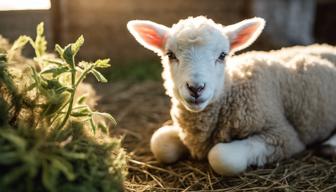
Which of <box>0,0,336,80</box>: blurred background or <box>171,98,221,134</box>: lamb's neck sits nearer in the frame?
<box>171,98,221,134</box>: lamb's neck

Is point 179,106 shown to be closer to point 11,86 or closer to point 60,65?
point 60,65

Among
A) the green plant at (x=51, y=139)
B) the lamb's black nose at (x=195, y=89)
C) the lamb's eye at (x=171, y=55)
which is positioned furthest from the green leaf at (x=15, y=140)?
the lamb's eye at (x=171, y=55)

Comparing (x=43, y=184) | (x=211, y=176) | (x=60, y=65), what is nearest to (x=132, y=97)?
(x=211, y=176)

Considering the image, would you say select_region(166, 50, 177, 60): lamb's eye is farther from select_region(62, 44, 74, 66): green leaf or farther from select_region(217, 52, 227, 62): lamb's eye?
select_region(62, 44, 74, 66): green leaf

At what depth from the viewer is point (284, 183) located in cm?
324

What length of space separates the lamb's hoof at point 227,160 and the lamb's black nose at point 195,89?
48 cm

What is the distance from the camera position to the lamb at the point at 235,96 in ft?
11.0

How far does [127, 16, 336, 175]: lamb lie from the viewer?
3348 mm

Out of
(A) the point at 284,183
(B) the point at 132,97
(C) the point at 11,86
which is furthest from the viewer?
(B) the point at 132,97

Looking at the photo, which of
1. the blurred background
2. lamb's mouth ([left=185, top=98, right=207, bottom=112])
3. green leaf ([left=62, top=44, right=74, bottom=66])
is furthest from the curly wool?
the blurred background

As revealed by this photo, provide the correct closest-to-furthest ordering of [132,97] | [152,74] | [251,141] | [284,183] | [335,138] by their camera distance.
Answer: [284,183], [251,141], [335,138], [132,97], [152,74]

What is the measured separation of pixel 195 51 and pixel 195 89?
1.10 ft

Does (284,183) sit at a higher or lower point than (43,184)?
lower

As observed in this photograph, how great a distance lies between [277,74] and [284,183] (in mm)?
1055
